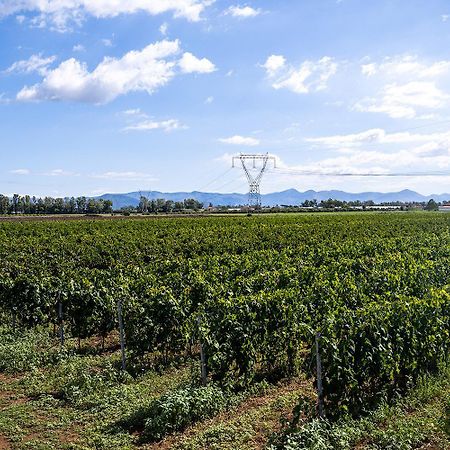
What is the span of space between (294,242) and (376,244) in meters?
9.00

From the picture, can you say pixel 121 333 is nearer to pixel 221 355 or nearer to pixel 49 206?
pixel 221 355

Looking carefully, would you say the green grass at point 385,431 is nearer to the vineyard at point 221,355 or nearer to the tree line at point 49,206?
the vineyard at point 221,355

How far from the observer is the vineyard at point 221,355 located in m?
7.91

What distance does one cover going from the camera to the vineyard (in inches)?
Result: 311

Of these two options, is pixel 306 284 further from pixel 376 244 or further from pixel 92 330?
pixel 376 244

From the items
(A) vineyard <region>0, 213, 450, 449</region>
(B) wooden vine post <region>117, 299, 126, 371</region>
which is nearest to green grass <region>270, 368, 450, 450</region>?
(A) vineyard <region>0, 213, 450, 449</region>

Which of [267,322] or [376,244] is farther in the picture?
[376,244]

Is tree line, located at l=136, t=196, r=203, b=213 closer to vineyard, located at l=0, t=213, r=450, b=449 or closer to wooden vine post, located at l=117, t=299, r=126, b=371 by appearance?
vineyard, located at l=0, t=213, r=450, b=449

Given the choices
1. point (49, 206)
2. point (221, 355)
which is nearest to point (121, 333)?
point (221, 355)

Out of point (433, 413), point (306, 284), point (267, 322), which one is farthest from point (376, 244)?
point (433, 413)

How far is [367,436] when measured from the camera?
723 centimetres

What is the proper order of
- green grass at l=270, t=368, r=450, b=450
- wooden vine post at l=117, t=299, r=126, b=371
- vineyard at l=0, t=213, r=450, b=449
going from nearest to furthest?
green grass at l=270, t=368, r=450, b=450 → vineyard at l=0, t=213, r=450, b=449 → wooden vine post at l=117, t=299, r=126, b=371

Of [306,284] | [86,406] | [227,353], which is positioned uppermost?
[306,284]

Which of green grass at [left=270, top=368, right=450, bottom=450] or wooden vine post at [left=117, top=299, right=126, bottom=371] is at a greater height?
wooden vine post at [left=117, top=299, right=126, bottom=371]
